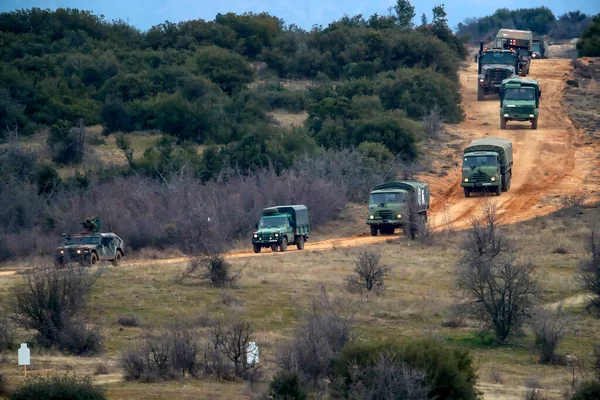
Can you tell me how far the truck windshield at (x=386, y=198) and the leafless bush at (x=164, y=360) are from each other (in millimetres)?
23412

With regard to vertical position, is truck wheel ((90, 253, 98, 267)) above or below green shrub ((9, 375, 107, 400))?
below

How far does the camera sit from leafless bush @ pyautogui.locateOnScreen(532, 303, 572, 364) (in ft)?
81.9

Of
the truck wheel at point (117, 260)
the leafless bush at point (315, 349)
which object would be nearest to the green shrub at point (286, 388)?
the leafless bush at point (315, 349)

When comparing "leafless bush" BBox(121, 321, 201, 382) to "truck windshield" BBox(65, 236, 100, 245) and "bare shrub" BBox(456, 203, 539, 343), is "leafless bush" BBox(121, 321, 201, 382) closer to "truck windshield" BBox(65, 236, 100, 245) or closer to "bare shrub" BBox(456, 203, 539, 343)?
"bare shrub" BBox(456, 203, 539, 343)

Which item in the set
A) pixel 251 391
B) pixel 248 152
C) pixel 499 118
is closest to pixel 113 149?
pixel 248 152

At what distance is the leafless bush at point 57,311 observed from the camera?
990 inches

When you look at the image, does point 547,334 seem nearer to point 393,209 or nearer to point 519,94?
point 393,209

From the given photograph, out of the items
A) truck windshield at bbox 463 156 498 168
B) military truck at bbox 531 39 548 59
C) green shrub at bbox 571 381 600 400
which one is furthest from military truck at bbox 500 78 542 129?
green shrub at bbox 571 381 600 400

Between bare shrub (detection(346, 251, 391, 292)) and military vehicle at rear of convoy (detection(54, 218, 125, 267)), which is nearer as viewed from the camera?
bare shrub (detection(346, 251, 391, 292))

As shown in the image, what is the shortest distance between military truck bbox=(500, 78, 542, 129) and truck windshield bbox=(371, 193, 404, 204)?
2122 centimetres

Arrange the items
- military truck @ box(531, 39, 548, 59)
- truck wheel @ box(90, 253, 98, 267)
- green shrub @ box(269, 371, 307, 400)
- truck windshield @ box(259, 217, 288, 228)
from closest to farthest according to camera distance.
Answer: green shrub @ box(269, 371, 307, 400) < truck wheel @ box(90, 253, 98, 267) < truck windshield @ box(259, 217, 288, 228) < military truck @ box(531, 39, 548, 59)

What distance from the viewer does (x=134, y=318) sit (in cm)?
2845

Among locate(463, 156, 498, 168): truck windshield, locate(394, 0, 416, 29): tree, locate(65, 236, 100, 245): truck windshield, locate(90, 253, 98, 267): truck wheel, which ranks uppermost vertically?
locate(394, 0, 416, 29): tree

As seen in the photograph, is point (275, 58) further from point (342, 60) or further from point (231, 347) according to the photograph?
point (231, 347)
